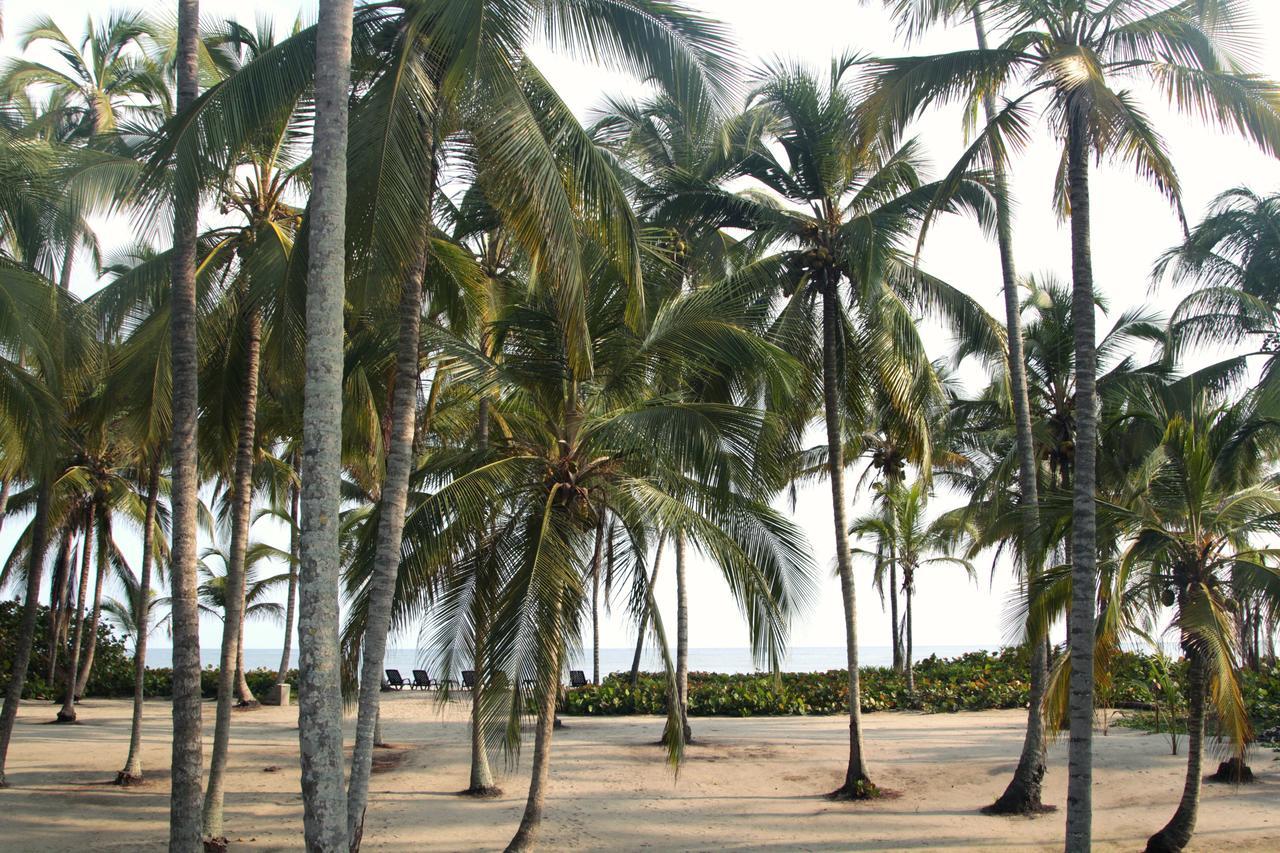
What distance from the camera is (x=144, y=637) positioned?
15.4 meters

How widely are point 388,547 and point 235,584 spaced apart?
402 cm

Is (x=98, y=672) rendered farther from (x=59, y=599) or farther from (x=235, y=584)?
(x=235, y=584)

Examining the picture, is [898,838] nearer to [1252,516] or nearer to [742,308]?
[1252,516]

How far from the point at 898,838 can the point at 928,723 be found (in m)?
8.95

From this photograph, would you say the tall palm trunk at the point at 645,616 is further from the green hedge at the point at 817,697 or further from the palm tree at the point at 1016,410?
the palm tree at the point at 1016,410

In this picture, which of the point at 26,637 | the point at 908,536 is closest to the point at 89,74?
the point at 26,637

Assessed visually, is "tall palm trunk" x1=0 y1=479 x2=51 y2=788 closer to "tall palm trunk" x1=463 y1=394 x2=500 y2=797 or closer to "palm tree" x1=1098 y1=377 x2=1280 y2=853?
"tall palm trunk" x1=463 y1=394 x2=500 y2=797

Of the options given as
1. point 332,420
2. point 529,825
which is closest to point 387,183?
point 332,420

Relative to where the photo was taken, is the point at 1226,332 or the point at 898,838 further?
the point at 1226,332

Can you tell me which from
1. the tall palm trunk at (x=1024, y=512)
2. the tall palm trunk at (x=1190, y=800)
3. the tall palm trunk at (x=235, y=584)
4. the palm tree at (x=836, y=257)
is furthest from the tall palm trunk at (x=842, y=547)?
the tall palm trunk at (x=235, y=584)

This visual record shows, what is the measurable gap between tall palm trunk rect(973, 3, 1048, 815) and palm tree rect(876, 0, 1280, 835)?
59 cm

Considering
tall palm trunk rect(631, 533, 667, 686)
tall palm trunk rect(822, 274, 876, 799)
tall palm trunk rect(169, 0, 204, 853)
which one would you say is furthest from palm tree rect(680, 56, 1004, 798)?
tall palm trunk rect(169, 0, 204, 853)

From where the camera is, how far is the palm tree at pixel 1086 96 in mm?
9000

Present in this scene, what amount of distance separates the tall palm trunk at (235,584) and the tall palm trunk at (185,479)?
1525mm
